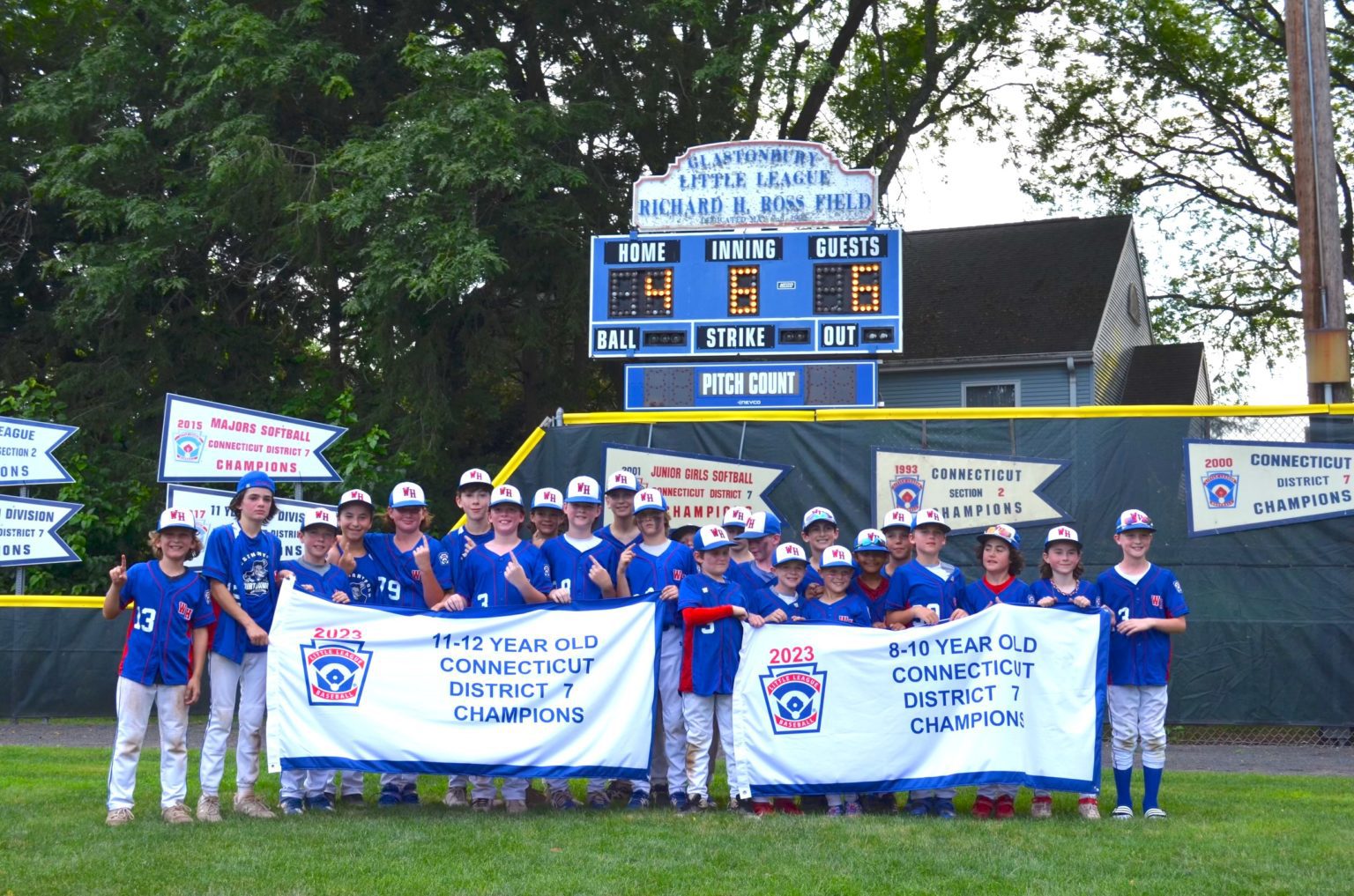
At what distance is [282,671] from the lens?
8117mm

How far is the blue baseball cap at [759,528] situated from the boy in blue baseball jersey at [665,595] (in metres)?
0.39

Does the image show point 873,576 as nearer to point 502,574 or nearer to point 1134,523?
point 1134,523

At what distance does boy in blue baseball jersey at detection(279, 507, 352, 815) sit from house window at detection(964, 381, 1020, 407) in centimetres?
1814

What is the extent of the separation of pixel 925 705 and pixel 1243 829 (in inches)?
70.0

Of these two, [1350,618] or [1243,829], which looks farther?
[1350,618]

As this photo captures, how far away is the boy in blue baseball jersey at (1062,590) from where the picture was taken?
26.9 ft

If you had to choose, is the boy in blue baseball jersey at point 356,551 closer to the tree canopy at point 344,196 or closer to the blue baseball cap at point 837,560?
the blue baseball cap at point 837,560

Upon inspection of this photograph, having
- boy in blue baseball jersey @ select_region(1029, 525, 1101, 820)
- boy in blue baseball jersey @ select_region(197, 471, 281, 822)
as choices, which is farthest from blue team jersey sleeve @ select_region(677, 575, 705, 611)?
boy in blue baseball jersey @ select_region(197, 471, 281, 822)

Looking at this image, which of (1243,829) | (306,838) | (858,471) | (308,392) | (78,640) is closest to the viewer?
(306,838)

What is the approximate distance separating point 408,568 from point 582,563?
41.2 inches

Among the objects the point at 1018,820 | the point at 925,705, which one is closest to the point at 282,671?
the point at 925,705

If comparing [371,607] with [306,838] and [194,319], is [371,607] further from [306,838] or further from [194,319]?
[194,319]

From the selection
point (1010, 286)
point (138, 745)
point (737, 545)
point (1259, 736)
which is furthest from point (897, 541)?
point (1010, 286)

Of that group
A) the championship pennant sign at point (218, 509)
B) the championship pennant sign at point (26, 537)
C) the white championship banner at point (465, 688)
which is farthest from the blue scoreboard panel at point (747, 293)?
the white championship banner at point (465, 688)
